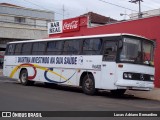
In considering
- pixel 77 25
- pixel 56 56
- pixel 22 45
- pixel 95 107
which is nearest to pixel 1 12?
pixel 77 25

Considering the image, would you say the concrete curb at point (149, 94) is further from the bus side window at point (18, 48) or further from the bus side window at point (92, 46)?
the bus side window at point (18, 48)

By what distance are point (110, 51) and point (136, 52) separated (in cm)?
118

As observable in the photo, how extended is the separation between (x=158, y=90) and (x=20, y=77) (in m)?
8.98

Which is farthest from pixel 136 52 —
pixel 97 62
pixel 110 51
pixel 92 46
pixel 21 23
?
pixel 21 23

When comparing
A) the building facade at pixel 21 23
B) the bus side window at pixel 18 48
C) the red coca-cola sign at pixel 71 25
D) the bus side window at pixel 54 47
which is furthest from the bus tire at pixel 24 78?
the building facade at pixel 21 23

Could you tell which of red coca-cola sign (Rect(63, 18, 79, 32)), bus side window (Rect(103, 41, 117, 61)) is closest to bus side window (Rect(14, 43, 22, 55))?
red coca-cola sign (Rect(63, 18, 79, 32))

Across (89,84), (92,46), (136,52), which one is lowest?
(89,84)

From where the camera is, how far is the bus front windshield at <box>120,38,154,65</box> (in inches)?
632

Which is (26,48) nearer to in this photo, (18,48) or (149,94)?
(18,48)

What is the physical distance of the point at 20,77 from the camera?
23.5 meters

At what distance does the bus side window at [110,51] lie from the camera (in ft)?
53.3

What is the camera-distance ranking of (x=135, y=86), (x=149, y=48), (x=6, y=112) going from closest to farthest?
1. (x=6, y=112)
2. (x=135, y=86)
3. (x=149, y=48)

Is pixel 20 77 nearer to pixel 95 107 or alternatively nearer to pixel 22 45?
pixel 22 45

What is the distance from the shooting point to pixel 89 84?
1748 cm
